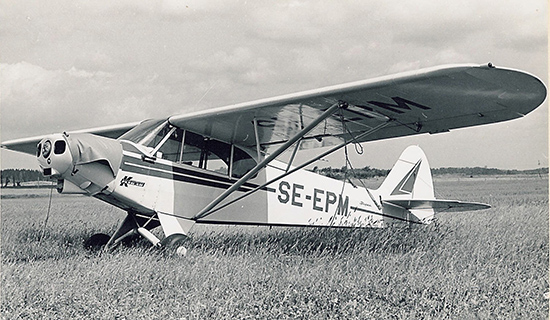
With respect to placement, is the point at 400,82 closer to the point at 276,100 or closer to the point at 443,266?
the point at 276,100

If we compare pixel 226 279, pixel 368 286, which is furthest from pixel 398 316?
pixel 226 279

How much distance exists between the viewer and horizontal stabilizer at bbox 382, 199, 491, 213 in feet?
26.7

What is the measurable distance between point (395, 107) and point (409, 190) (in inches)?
174

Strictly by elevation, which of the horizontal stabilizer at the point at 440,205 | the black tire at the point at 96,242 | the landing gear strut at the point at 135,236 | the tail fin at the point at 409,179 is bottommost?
the black tire at the point at 96,242

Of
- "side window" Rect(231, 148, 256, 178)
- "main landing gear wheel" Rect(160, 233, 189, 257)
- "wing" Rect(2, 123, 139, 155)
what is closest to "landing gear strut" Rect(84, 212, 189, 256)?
"main landing gear wheel" Rect(160, 233, 189, 257)

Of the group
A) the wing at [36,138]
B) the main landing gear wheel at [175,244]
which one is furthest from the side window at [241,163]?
the wing at [36,138]

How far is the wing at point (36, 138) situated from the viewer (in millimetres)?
8723

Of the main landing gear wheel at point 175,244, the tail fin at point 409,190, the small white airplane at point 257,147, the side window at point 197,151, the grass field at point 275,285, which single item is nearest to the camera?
the grass field at point 275,285

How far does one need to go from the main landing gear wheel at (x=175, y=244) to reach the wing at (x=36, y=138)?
3.15 meters

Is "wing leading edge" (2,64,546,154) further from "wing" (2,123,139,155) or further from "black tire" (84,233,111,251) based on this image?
"wing" (2,123,139,155)

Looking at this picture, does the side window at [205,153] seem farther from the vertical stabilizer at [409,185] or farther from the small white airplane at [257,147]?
the vertical stabilizer at [409,185]

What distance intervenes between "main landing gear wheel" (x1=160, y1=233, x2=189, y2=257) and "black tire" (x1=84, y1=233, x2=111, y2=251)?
133 centimetres

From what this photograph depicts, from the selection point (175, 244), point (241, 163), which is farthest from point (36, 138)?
point (175, 244)

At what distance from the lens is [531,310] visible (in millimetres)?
4348
